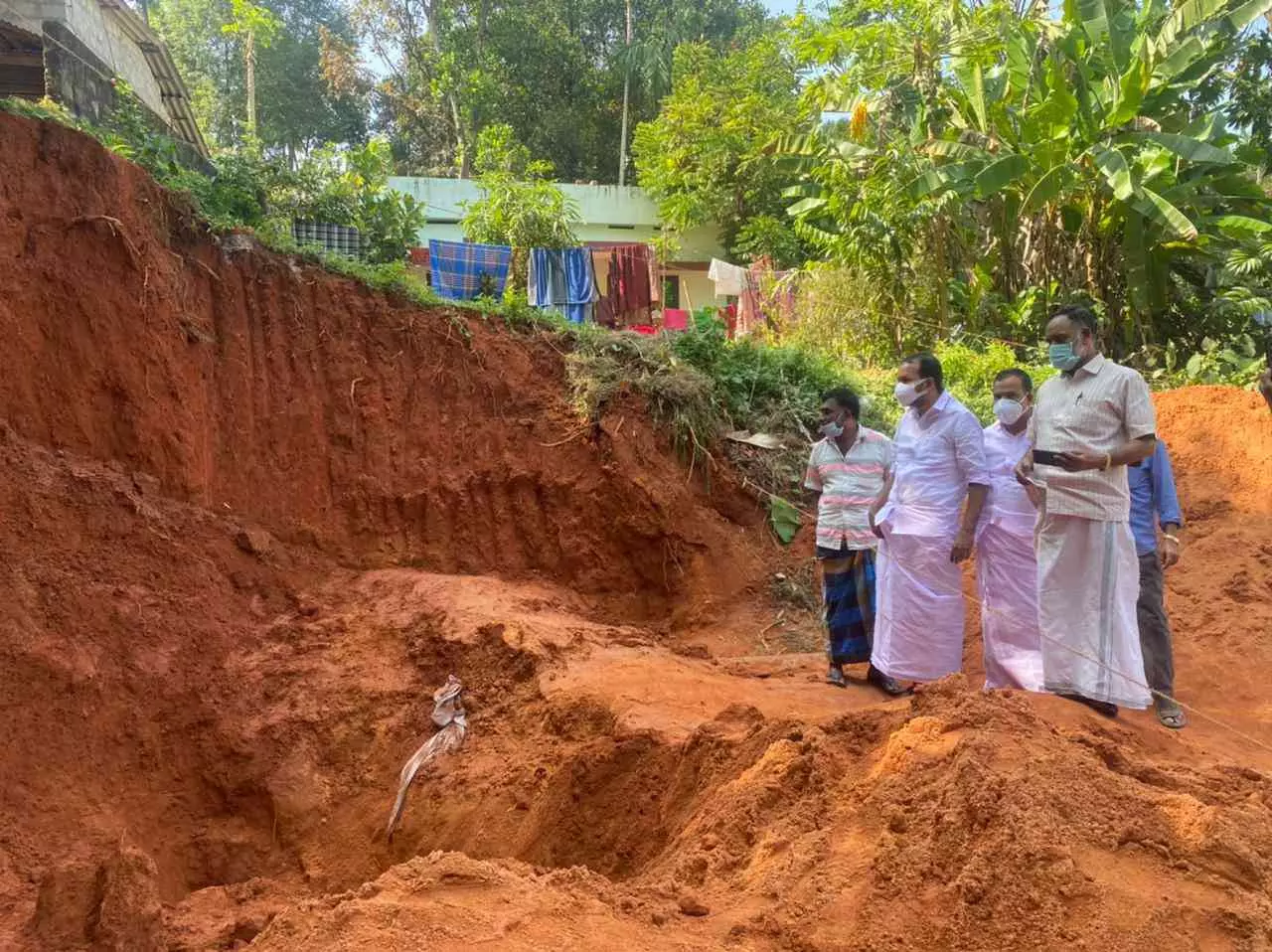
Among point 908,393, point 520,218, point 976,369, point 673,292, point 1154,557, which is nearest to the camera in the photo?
point 908,393

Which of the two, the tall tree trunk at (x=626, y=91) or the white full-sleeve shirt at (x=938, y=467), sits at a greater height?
the tall tree trunk at (x=626, y=91)

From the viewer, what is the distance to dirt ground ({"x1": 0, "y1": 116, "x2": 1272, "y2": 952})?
2.40m

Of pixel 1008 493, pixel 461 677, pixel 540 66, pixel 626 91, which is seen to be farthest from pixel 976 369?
pixel 540 66

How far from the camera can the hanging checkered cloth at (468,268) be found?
1306 cm

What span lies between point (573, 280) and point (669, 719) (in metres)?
10.4

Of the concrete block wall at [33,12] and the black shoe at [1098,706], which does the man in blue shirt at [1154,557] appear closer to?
the black shoe at [1098,706]

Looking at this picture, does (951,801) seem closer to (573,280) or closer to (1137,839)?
(1137,839)

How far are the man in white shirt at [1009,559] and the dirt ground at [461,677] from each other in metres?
0.84

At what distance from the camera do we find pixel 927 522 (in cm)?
495

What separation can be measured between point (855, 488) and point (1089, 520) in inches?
59.3

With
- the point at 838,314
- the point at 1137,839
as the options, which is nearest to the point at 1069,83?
the point at 838,314

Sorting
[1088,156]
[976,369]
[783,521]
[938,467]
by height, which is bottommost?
[783,521]

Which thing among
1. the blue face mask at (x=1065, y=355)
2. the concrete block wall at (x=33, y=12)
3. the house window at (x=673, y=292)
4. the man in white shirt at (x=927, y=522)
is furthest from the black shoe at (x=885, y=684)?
the house window at (x=673, y=292)

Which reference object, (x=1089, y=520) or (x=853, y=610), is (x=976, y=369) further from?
(x=1089, y=520)
